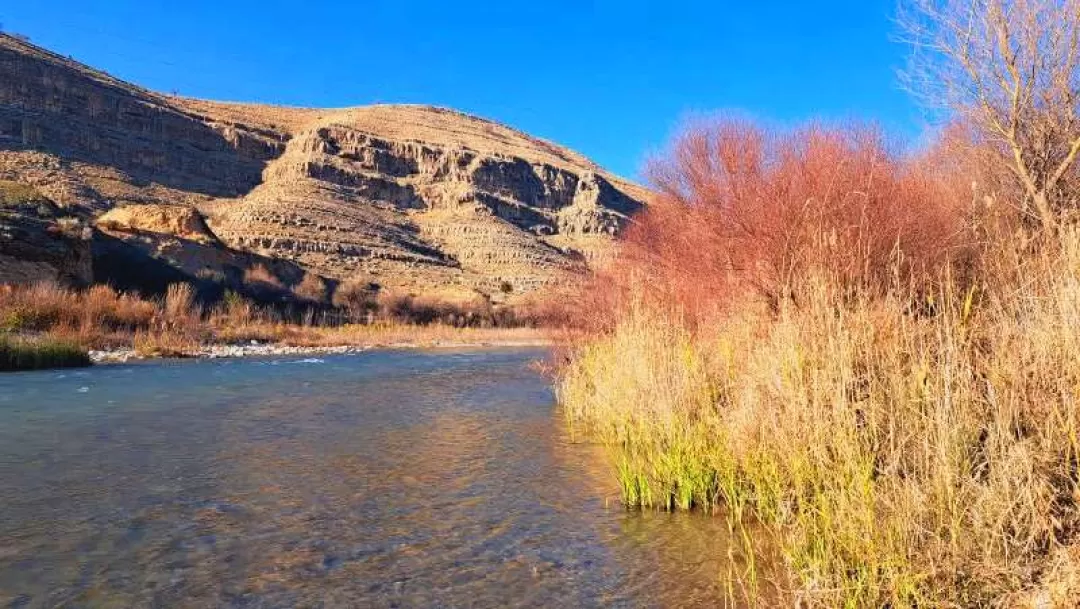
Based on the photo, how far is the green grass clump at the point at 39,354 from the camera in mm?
17489

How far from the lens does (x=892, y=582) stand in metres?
3.13

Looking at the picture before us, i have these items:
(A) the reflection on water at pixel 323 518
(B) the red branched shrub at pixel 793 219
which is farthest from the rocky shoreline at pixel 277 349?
(A) the reflection on water at pixel 323 518

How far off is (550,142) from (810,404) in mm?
152072

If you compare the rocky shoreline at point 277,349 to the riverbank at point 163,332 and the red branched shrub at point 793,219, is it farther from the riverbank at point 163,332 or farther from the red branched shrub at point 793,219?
the red branched shrub at point 793,219

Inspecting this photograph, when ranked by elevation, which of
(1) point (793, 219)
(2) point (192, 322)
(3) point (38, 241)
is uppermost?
(3) point (38, 241)

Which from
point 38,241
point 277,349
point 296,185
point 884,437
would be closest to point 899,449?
point 884,437

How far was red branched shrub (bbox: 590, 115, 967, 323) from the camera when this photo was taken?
663cm

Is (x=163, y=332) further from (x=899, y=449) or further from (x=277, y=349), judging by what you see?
(x=899, y=449)

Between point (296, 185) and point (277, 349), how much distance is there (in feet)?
172

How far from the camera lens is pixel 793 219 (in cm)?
766

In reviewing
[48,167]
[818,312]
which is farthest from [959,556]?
[48,167]

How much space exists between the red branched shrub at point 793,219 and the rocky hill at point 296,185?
103 ft

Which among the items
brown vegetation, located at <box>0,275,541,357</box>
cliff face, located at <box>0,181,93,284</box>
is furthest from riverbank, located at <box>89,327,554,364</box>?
cliff face, located at <box>0,181,93,284</box>

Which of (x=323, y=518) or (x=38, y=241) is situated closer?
(x=323, y=518)
